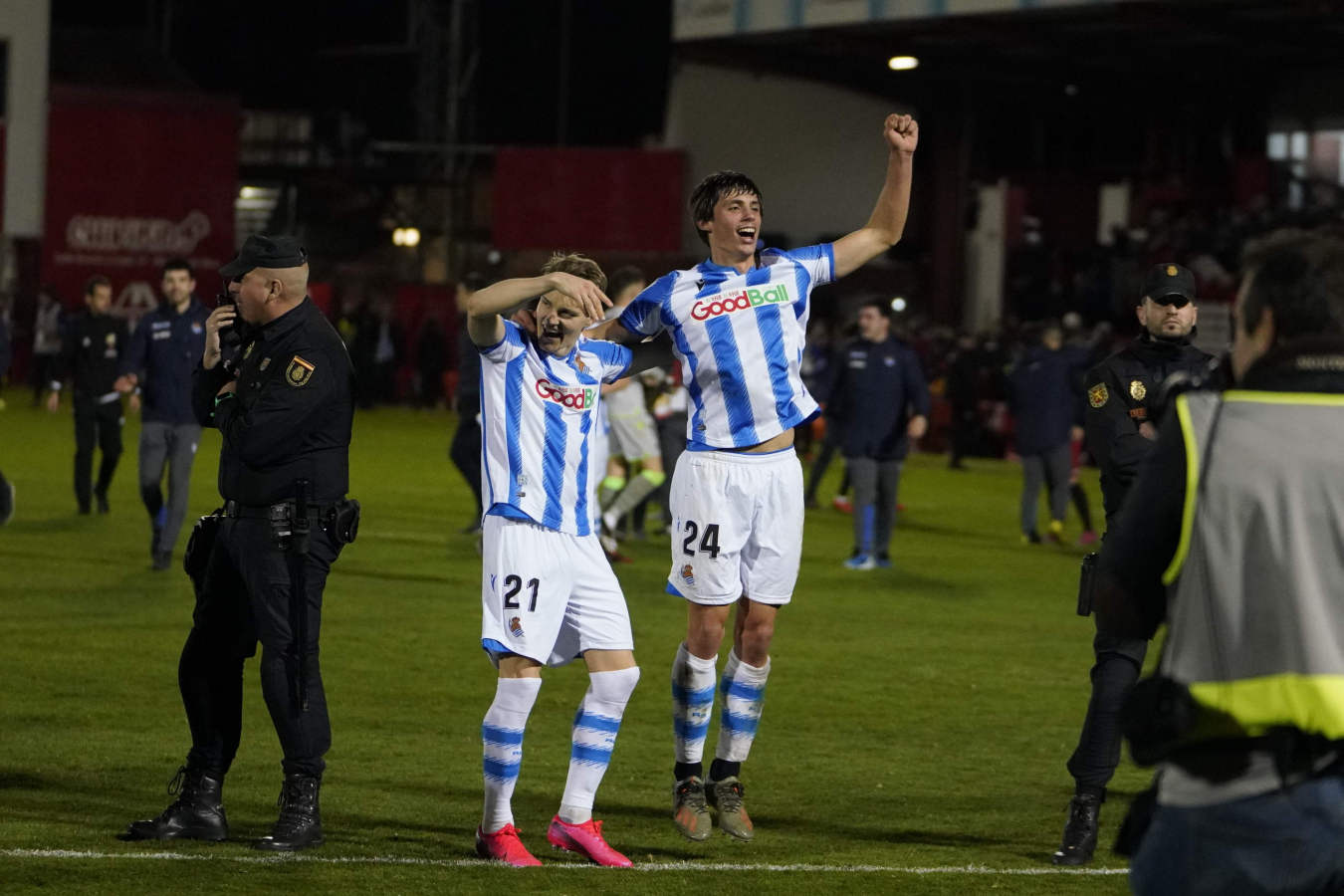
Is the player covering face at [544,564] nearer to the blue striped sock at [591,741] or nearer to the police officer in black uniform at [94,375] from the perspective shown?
the blue striped sock at [591,741]

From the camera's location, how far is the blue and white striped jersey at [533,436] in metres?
5.95

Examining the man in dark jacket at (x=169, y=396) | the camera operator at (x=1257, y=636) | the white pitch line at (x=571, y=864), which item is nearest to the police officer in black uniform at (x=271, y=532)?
the white pitch line at (x=571, y=864)

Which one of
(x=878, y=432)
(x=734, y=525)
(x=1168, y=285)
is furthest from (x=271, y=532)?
(x=878, y=432)

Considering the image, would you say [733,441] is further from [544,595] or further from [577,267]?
[544,595]

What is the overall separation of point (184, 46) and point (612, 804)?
4584 cm

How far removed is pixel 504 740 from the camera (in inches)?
232

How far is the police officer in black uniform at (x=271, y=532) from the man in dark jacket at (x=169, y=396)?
6702 mm

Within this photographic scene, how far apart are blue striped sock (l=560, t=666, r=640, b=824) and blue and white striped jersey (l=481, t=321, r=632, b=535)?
0.51 meters

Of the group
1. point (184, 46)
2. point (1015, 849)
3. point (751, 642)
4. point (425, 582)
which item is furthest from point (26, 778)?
point (184, 46)

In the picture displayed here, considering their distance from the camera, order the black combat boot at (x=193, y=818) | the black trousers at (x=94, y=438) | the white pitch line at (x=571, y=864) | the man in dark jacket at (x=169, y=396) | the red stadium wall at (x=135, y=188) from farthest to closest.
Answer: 1. the red stadium wall at (x=135, y=188)
2. the black trousers at (x=94, y=438)
3. the man in dark jacket at (x=169, y=396)
4. the black combat boot at (x=193, y=818)
5. the white pitch line at (x=571, y=864)

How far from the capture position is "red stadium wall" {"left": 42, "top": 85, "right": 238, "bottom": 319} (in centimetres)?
4125

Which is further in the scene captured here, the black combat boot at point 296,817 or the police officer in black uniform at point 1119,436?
the police officer in black uniform at point 1119,436

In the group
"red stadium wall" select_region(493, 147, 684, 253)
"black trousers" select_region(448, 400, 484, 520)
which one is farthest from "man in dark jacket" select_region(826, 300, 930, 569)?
"red stadium wall" select_region(493, 147, 684, 253)

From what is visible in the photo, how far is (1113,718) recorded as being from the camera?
6.20 metres
